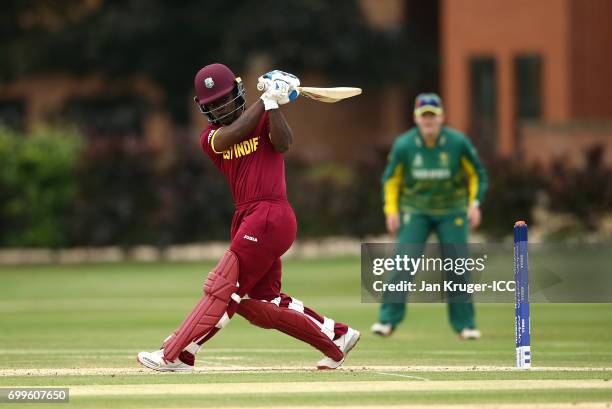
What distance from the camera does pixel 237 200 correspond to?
33.7 ft

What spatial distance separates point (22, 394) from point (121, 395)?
61cm

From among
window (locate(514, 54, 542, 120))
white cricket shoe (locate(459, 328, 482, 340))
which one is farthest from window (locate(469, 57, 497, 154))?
white cricket shoe (locate(459, 328, 482, 340))

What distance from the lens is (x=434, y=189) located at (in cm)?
1401

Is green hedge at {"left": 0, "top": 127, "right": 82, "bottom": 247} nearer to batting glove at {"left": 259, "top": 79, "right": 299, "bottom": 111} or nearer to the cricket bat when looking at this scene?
the cricket bat

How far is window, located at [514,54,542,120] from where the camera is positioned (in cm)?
3456

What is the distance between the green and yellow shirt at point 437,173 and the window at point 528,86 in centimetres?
2077

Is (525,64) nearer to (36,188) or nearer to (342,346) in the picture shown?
(36,188)

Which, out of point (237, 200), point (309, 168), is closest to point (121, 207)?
point (309, 168)

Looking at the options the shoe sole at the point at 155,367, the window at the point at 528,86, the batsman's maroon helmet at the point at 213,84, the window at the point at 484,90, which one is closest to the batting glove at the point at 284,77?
the batsman's maroon helmet at the point at 213,84

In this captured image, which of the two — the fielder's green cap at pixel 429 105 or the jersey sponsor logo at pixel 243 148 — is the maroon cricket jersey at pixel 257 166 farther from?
the fielder's green cap at pixel 429 105

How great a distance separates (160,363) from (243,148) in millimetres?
1586

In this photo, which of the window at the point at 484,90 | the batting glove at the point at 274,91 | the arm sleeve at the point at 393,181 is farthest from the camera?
the window at the point at 484,90

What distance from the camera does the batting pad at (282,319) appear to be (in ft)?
33.5

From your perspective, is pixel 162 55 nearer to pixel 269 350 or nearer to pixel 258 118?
pixel 269 350
